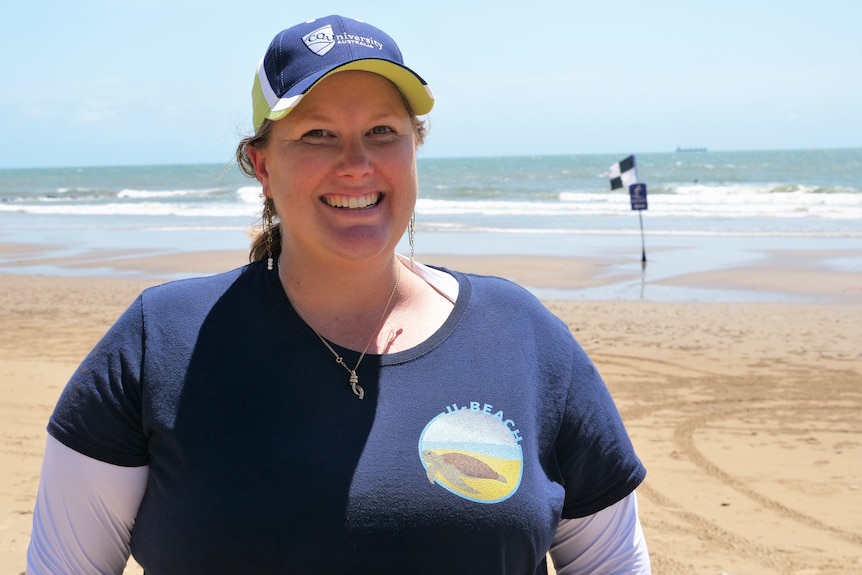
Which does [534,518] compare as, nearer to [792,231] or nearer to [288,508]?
[288,508]

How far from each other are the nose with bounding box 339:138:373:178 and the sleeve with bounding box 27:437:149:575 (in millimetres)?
629

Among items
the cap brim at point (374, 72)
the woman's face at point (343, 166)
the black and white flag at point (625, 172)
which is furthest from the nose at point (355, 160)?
the black and white flag at point (625, 172)

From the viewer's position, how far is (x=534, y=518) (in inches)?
60.7

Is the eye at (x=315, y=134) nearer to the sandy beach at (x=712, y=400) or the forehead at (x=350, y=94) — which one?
the forehead at (x=350, y=94)

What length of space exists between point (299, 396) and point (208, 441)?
0.17 meters

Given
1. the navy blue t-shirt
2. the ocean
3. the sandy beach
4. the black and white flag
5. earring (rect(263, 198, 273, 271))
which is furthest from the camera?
the ocean

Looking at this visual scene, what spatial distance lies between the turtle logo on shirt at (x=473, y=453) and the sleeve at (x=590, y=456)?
12 centimetres

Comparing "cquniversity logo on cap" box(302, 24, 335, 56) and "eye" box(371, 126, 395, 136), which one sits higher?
"cquniversity logo on cap" box(302, 24, 335, 56)

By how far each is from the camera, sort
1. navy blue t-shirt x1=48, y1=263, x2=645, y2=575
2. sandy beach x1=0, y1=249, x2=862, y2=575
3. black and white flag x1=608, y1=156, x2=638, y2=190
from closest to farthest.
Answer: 1. navy blue t-shirt x1=48, y1=263, x2=645, y2=575
2. sandy beach x1=0, y1=249, x2=862, y2=575
3. black and white flag x1=608, y1=156, x2=638, y2=190

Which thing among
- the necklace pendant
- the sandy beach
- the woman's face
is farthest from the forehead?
the sandy beach

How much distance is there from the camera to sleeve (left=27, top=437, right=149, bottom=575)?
1499mm

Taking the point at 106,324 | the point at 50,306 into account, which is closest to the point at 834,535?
the point at 106,324

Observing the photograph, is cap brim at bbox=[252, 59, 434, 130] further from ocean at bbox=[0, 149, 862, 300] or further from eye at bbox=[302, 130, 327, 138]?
ocean at bbox=[0, 149, 862, 300]

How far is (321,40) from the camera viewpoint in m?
1.57
